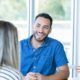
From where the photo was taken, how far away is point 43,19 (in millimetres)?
2455

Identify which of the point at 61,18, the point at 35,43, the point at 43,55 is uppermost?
the point at 61,18

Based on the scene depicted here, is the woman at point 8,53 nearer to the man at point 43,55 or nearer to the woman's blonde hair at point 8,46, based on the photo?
the woman's blonde hair at point 8,46

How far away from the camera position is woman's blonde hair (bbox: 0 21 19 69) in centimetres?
133

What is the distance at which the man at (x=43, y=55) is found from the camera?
236 cm

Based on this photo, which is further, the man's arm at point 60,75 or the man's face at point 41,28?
the man's face at point 41,28

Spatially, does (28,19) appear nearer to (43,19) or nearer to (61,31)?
(61,31)

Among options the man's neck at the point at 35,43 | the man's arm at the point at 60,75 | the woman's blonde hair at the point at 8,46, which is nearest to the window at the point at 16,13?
the man's neck at the point at 35,43

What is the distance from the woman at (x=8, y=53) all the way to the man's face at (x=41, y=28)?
1030 mm

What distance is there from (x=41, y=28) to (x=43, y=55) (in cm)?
27

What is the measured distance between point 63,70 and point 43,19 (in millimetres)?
533

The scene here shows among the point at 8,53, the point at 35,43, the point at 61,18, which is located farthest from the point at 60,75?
the point at 61,18

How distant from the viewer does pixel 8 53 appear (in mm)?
1339

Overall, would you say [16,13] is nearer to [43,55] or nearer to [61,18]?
[61,18]

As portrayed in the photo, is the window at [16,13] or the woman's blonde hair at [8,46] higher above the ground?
the window at [16,13]
